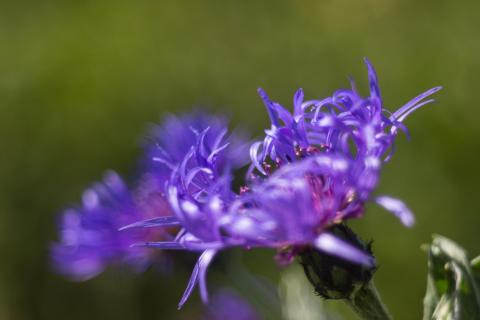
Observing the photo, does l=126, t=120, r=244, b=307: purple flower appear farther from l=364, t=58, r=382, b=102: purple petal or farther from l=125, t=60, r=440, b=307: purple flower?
l=364, t=58, r=382, b=102: purple petal

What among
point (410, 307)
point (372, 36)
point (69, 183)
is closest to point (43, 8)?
point (69, 183)

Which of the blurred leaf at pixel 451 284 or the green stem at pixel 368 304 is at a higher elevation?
→ the green stem at pixel 368 304

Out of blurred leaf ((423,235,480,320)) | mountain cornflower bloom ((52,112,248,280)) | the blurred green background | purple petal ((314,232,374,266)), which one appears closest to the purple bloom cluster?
purple petal ((314,232,374,266))

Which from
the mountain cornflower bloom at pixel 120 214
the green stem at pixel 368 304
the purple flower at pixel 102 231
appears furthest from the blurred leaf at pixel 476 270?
the purple flower at pixel 102 231

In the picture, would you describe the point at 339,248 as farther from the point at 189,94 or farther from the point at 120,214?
the point at 189,94

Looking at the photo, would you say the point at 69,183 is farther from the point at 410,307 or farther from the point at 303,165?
the point at 303,165

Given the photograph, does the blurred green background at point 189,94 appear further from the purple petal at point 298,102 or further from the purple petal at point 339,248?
the purple petal at point 339,248
